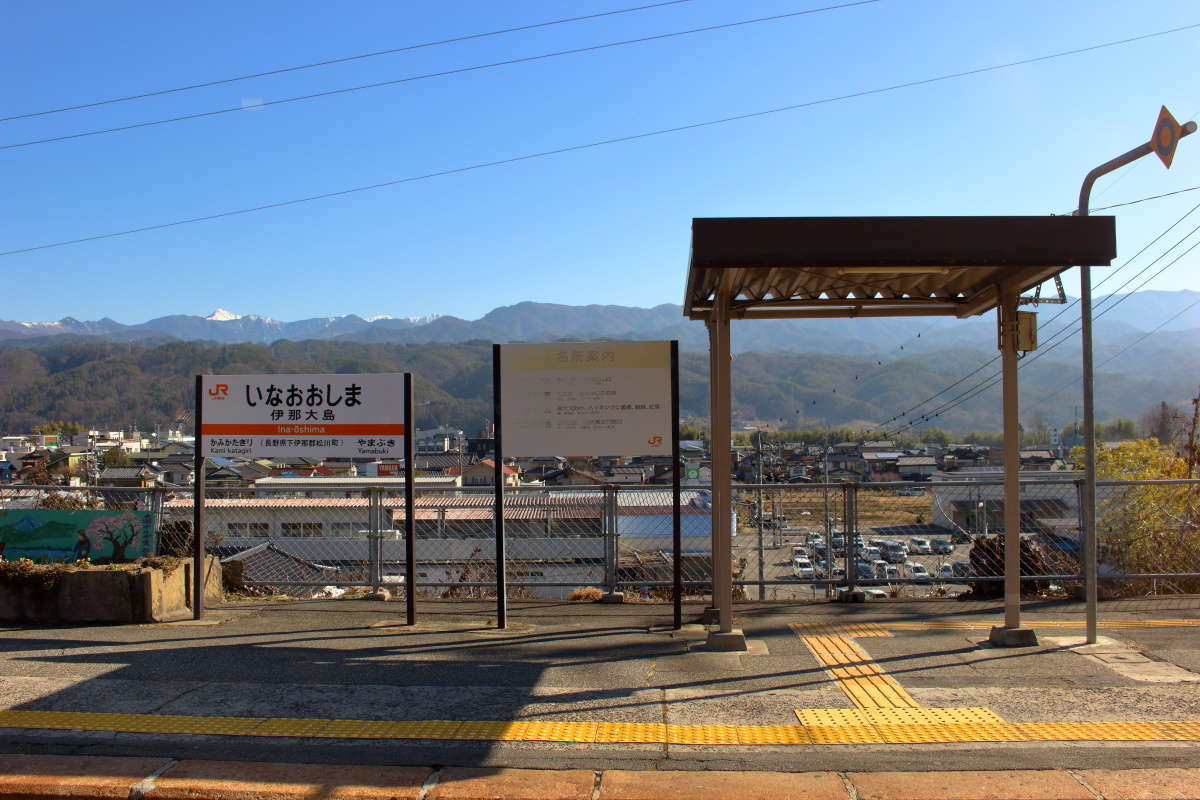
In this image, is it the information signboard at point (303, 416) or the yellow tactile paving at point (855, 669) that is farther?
A: the information signboard at point (303, 416)

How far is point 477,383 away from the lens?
161000mm

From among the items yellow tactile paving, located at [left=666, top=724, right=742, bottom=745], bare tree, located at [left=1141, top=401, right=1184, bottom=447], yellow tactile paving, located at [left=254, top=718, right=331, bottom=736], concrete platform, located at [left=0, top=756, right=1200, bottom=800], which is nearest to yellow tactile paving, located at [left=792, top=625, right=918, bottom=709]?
yellow tactile paving, located at [left=666, top=724, right=742, bottom=745]

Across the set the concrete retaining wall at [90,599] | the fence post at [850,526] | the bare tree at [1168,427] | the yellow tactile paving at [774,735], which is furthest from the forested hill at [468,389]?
the yellow tactile paving at [774,735]

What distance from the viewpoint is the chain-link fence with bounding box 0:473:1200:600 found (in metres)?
8.93

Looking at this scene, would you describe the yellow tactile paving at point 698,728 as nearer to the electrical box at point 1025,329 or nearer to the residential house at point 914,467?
the electrical box at point 1025,329

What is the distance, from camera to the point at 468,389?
519 feet

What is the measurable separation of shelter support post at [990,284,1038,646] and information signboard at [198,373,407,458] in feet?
17.7

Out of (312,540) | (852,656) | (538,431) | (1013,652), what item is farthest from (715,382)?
(312,540)

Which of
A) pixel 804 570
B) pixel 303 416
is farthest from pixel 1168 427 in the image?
pixel 303 416

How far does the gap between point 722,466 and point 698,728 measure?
237 centimetres

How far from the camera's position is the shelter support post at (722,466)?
21.9 feet

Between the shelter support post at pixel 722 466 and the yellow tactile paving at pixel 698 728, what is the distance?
1.47 m

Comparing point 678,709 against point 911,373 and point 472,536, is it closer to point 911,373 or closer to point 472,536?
point 472,536

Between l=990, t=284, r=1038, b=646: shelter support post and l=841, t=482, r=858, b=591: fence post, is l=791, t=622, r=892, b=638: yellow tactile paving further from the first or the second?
l=841, t=482, r=858, b=591: fence post
